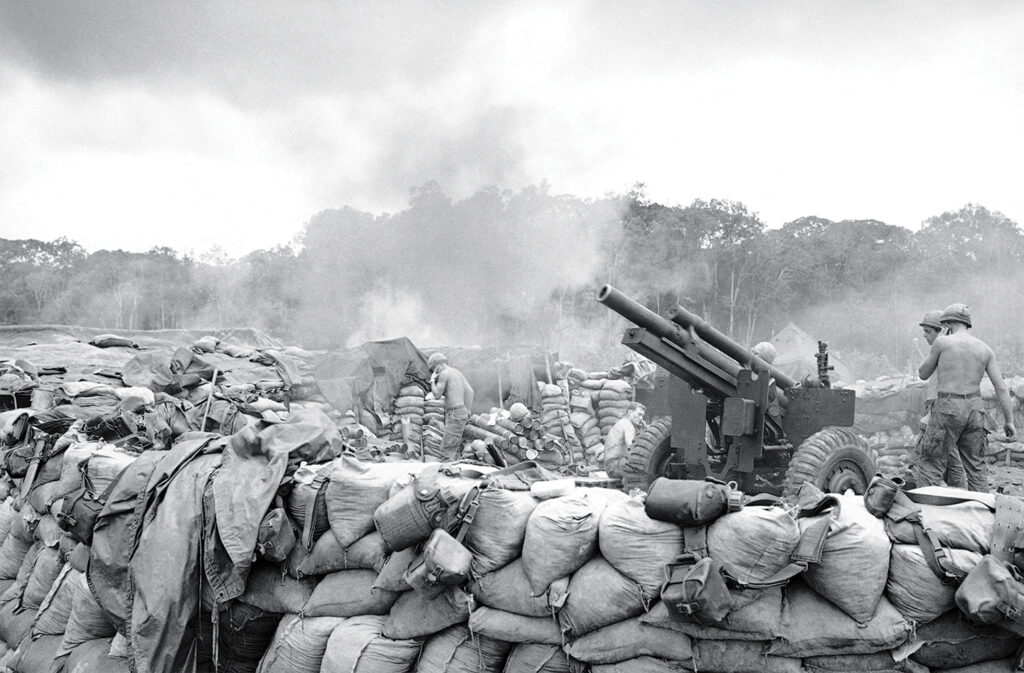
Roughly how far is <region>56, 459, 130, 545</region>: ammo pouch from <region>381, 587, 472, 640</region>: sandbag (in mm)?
1543

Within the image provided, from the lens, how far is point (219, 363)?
10812mm

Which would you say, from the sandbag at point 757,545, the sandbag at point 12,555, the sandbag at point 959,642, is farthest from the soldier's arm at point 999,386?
the sandbag at point 12,555

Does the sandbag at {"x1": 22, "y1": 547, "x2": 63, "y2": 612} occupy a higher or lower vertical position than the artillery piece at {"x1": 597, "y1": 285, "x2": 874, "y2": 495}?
lower

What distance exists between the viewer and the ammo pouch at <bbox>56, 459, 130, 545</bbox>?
348 cm

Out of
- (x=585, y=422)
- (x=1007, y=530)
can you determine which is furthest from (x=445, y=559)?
(x=585, y=422)

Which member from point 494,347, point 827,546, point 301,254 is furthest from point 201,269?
point 827,546

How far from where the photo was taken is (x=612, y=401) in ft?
44.4

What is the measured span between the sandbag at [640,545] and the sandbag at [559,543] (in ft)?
0.21

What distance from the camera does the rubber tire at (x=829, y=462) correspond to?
5.53m

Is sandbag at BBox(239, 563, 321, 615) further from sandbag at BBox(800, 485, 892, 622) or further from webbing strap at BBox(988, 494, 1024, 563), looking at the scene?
webbing strap at BBox(988, 494, 1024, 563)

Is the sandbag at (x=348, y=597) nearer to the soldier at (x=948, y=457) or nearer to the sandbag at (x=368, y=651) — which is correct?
the sandbag at (x=368, y=651)

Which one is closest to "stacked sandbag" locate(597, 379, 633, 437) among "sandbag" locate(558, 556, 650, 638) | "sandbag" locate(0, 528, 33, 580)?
"sandbag" locate(0, 528, 33, 580)

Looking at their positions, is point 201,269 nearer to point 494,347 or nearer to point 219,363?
point 494,347

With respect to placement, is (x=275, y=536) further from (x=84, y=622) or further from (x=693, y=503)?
(x=693, y=503)
